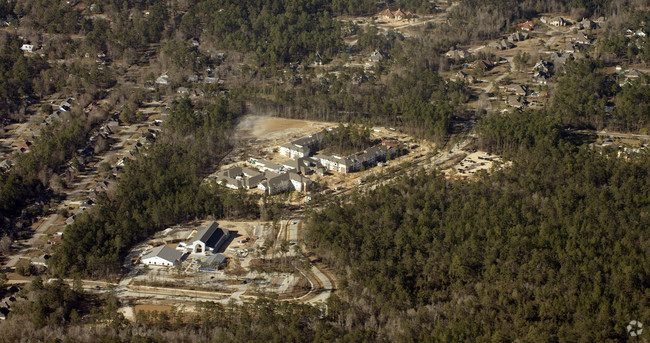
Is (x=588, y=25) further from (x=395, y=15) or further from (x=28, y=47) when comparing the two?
(x=28, y=47)

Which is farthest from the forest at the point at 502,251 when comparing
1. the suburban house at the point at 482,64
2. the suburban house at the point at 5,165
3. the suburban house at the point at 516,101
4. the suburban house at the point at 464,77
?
the suburban house at the point at 482,64

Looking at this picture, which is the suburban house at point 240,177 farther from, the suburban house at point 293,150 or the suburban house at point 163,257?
the suburban house at point 163,257

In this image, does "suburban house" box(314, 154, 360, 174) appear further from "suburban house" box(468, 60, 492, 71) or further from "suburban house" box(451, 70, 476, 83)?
"suburban house" box(468, 60, 492, 71)

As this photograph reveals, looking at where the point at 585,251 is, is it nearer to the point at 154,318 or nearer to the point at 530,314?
the point at 530,314

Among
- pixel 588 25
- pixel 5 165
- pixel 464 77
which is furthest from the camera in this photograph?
pixel 588 25

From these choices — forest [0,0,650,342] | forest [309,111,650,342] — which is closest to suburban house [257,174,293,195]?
forest [0,0,650,342]

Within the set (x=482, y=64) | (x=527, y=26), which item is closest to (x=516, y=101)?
(x=482, y=64)
